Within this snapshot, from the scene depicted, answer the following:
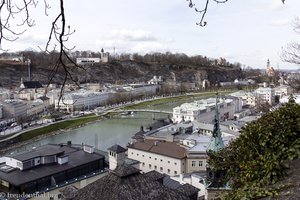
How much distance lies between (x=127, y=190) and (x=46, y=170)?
3843 mm

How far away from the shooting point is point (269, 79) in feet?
128

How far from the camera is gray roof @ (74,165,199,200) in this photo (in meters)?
3.32

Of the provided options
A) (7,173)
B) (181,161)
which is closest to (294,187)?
(7,173)

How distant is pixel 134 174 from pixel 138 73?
117 ft

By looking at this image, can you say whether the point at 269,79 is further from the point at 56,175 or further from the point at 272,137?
the point at 272,137

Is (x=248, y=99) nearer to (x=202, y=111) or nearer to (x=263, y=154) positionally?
(x=202, y=111)

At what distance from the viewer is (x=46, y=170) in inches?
266

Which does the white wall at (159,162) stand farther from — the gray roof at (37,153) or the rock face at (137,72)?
the rock face at (137,72)

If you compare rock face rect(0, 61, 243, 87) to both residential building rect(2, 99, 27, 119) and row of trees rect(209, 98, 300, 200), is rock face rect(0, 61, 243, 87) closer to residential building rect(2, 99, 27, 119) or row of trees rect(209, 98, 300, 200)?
residential building rect(2, 99, 27, 119)

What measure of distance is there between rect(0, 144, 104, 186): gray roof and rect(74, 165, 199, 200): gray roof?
10.2ft

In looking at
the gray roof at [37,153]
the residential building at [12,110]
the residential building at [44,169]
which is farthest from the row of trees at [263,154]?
the residential building at [12,110]

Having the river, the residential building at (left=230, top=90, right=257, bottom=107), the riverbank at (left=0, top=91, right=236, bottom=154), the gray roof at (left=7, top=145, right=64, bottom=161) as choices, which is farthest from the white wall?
the residential building at (left=230, top=90, right=257, bottom=107)

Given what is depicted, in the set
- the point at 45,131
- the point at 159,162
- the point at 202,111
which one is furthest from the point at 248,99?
the point at 159,162

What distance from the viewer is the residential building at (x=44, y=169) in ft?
20.5
